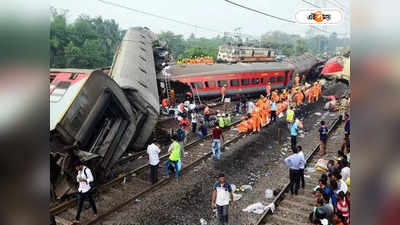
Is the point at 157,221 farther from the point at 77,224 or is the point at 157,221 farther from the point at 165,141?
the point at 165,141

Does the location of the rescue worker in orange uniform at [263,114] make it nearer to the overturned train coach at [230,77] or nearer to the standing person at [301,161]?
the overturned train coach at [230,77]

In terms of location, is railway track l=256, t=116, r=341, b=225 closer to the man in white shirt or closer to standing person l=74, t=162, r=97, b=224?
the man in white shirt

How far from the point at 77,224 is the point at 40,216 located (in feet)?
16.4

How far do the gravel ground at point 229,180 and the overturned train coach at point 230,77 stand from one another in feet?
19.3

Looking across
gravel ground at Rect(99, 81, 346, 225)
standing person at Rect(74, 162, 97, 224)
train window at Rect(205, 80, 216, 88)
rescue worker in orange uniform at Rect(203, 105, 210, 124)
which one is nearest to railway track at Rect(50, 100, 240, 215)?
standing person at Rect(74, 162, 97, 224)

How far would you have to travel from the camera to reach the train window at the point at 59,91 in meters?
7.55

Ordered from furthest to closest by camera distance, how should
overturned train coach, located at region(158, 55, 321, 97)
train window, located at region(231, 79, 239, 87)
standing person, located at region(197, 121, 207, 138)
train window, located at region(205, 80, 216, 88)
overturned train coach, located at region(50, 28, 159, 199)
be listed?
1. train window, located at region(231, 79, 239, 87)
2. train window, located at region(205, 80, 216, 88)
3. overturned train coach, located at region(158, 55, 321, 97)
4. standing person, located at region(197, 121, 207, 138)
5. overturned train coach, located at region(50, 28, 159, 199)

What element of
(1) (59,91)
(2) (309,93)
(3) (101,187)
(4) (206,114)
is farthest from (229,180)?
(2) (309,93)

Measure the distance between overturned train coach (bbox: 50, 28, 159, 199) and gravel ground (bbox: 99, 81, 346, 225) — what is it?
1364 mm

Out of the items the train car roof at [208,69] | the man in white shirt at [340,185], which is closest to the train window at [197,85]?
the train car roof at [208,69]

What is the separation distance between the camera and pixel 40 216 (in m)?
2.07

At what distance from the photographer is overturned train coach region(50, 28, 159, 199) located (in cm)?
711

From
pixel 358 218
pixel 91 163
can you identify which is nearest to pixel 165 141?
pixel 91 163

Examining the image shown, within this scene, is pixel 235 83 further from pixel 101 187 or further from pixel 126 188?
pixel 101 187
